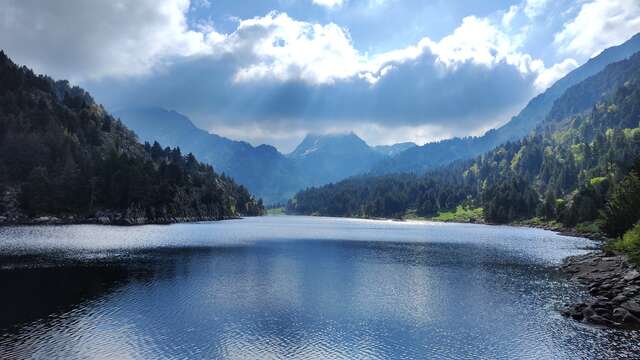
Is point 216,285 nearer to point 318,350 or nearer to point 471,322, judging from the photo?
point 318,350

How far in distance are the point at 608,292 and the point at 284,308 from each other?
1938 inches

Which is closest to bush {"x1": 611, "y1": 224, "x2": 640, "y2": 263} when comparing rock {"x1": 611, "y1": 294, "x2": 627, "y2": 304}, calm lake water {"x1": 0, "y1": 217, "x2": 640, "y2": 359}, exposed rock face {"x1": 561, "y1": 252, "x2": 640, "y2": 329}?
exposed rock face {"x1": 561, "y1": 252, "x2": 640, "y2": 329}

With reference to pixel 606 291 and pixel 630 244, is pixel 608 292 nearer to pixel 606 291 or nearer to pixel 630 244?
pixel 606 291

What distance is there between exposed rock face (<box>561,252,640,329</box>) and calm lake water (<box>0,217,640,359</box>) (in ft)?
9.88

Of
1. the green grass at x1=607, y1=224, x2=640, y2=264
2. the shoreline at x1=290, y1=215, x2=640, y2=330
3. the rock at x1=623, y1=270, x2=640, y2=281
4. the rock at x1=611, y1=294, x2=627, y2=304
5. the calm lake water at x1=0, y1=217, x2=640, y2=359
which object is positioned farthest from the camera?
the green grass at x1=607, y1=224, x2=640, y2=264

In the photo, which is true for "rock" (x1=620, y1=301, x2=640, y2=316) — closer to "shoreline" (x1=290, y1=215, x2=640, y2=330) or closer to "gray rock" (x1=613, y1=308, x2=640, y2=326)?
"shoreline" (x1=290, y1=215, x2=640, y2=330)

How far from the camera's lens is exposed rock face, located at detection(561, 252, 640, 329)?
56.8m

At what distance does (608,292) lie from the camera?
69938 millimetres

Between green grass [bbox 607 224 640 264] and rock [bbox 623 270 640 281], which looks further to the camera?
green grass [bbox 607 224 640 264]

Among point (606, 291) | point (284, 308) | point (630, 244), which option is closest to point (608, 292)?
point (606, 291)

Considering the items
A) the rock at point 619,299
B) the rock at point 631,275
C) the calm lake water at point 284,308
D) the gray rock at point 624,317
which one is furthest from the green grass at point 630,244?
the gray rock at point 624,317

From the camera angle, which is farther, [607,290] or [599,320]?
[607,290]

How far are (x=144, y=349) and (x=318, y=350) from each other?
17045mm

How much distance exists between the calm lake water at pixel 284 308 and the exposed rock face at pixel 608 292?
3013mm
